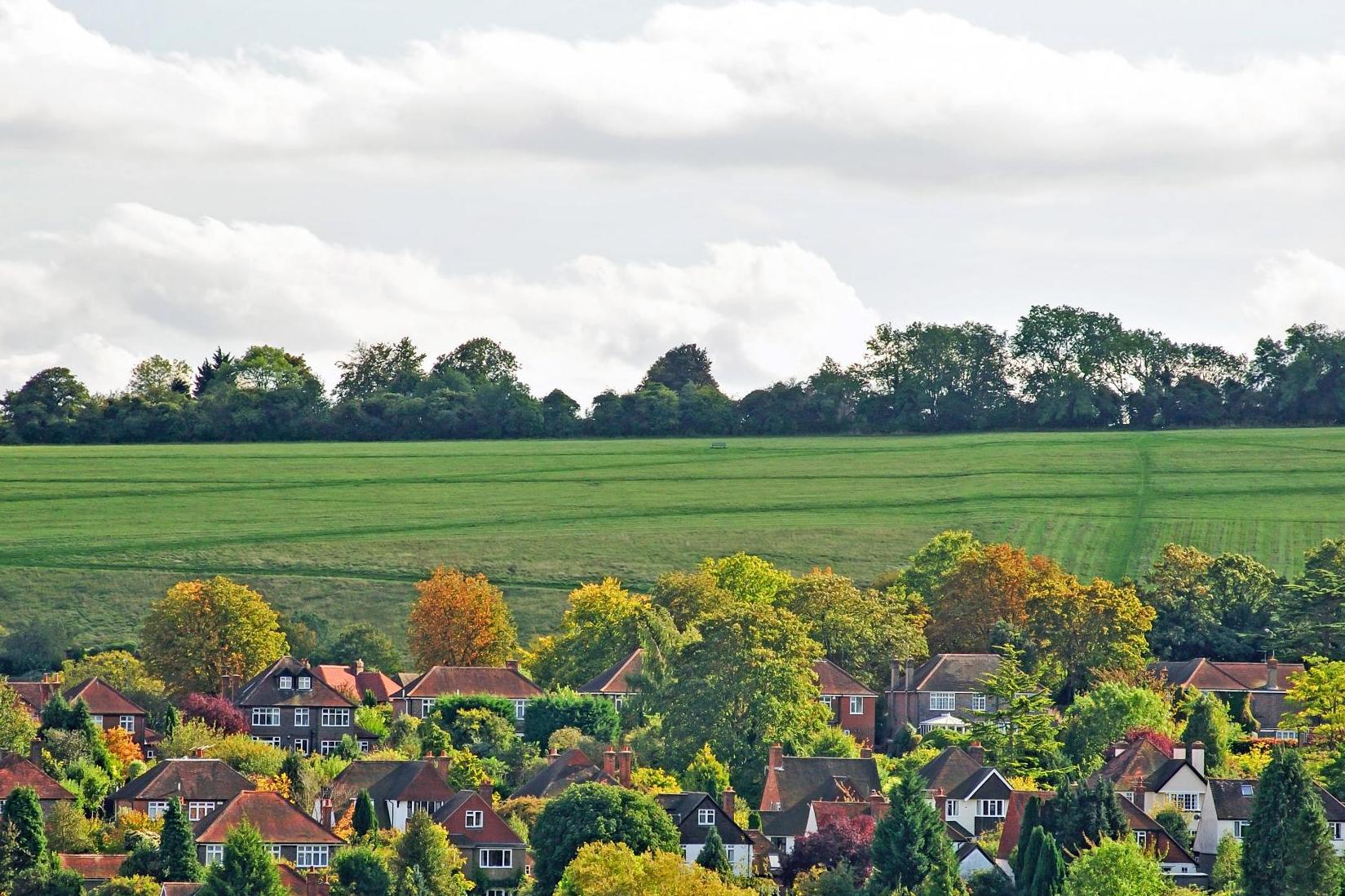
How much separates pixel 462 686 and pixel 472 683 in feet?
1.67

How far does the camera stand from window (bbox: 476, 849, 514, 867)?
85.5 metres

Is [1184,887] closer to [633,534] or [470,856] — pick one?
[470,856]

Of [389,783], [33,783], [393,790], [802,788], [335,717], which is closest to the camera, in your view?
[33,783]

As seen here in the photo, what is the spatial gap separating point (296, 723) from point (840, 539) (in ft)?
143

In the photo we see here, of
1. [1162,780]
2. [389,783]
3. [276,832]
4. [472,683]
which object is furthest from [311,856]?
[1162,780]

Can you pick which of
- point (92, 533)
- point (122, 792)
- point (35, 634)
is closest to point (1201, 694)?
point (122, 792)

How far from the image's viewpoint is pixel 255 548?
142750 millimetres

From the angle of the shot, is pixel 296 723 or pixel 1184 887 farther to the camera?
pixel 296 723

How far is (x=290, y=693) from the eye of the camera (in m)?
110

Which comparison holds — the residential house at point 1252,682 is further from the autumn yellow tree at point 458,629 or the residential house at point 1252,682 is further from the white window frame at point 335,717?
the white window frame at point 335,717

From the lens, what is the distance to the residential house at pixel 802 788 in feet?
293

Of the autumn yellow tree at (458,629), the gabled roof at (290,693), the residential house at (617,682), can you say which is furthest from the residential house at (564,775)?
the autumn yellow tree at (458,629)

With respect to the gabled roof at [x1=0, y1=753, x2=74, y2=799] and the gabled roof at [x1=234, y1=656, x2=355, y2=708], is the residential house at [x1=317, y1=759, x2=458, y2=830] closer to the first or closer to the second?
the gabled roof at [x1=0, y1=753, x2=74, y2=799]

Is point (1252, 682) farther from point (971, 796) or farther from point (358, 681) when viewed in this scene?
point (358, 681)
